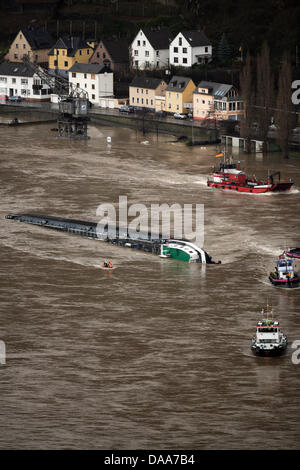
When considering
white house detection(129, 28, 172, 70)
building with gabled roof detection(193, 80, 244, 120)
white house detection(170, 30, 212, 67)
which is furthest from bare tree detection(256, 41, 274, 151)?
white house detection(129, 28, 172, 70)

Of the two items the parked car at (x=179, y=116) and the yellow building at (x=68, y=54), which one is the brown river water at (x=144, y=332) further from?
the yellow building at (x=68, y=54)

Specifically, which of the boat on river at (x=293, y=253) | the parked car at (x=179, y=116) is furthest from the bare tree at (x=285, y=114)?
the boat on river at (x=293, y=253)

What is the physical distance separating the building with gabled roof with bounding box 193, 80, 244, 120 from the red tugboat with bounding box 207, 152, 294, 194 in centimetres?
1042

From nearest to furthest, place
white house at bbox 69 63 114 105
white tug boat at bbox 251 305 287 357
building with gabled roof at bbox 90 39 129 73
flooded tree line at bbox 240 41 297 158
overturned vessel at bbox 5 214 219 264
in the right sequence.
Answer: white tug boat at bbox 251 305 287 357
overturned vessel at bbox 5 214 219 264
flooded tree line at bbox 240 41 297 158
white house at bbox 69 63 114 105
building with gabled roof at bbox 90 39 129 73

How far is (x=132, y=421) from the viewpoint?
739 inches

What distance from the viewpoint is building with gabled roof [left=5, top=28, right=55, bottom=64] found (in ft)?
198

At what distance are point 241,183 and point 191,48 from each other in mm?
19170

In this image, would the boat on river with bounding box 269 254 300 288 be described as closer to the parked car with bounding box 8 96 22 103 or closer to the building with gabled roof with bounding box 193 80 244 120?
the building with gabled roof with bounding box 193 80 244 120

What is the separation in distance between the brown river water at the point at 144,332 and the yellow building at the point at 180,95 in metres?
14.5

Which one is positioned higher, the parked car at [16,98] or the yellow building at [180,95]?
the yellow building at [180,95]

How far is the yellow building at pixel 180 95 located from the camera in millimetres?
51125
